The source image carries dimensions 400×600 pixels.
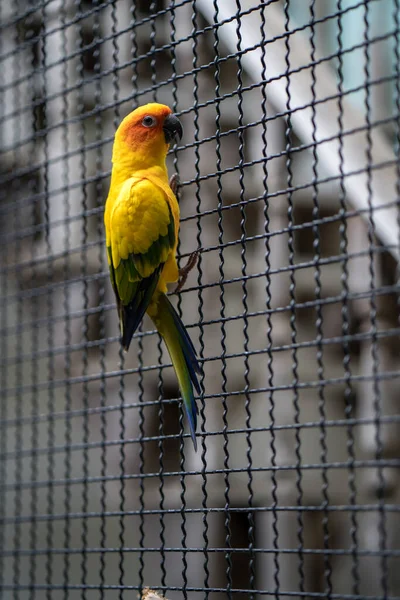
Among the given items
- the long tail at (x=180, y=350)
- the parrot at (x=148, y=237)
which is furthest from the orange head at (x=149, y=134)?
the long tail at (x=180, y=350)

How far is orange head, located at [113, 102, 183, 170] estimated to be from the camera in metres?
1.38

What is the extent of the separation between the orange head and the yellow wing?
7cm

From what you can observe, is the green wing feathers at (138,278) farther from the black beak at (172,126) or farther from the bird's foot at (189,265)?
the black beak at (172,126)

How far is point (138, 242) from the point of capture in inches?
51.8

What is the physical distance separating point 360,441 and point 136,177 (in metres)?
1.72

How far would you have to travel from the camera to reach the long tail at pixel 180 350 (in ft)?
4.14

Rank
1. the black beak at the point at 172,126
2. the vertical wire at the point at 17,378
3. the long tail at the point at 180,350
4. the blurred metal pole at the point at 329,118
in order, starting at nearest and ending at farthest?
the long tail at the point at 180,350
the black beak at the point at 172,126
the blurred metal pole at the point at 329,118
the vertical wire at the point at 17,378

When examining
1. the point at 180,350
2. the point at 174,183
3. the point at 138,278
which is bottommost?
the point at 180,350

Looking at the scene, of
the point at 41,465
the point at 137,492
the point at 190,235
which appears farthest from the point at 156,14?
the point at 41,465

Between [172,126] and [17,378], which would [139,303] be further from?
[17,378]

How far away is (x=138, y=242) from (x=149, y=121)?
0.80 ft

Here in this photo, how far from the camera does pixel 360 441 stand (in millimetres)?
2740

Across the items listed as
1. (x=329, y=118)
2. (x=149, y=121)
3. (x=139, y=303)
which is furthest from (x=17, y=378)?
(x=329, y=118)

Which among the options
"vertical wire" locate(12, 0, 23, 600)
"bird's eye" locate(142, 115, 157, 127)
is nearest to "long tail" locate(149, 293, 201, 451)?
"bird's eye" locate(142, 115, 157, 127)
